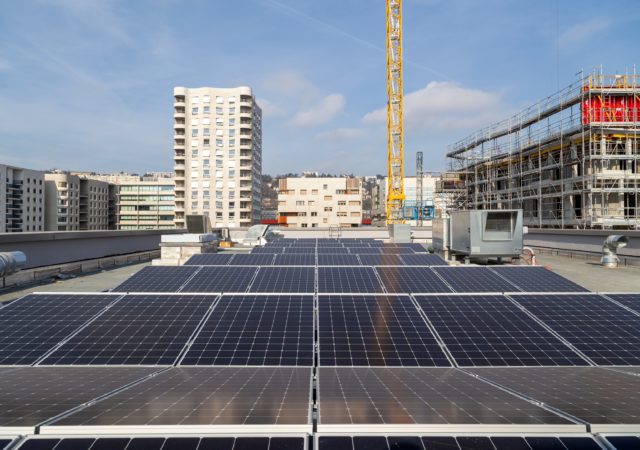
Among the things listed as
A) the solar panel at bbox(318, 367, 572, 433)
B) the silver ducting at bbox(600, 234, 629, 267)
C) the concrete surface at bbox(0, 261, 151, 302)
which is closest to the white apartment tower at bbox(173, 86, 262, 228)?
the concrete surface at bbox(0, 261, 151, 302)

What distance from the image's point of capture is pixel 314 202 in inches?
5354

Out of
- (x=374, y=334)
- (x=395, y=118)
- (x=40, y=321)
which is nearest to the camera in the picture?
(x=374, y=334)

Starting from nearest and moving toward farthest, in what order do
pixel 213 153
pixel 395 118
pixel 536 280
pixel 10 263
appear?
pixel 536 280 → pixel 10 263 → pixel 395 118 → pixel 213 153

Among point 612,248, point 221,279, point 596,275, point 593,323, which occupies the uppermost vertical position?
point 612,248

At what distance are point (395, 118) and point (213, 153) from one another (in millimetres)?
52266

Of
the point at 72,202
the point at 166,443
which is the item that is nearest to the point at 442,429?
the point at 166,443

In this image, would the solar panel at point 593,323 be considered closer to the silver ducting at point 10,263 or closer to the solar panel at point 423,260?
the solar panel at point 423,260

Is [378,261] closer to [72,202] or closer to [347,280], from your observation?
[347,280]

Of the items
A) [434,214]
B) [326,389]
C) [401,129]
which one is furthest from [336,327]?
[434,214]

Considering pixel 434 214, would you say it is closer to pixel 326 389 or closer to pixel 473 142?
pixel 473 142

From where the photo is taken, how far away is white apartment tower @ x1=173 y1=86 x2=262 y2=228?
334ft

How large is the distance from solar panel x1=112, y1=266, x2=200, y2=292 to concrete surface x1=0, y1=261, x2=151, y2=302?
619 centimetres

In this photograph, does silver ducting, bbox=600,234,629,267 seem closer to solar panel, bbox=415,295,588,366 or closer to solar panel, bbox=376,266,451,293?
solar panel, bbox=376,266,451,293

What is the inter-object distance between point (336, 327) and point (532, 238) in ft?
121
